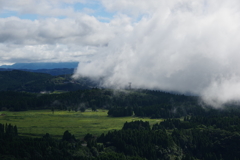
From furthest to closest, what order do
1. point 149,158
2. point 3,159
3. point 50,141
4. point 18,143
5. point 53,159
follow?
point 149,158 → point 50,141 → point 18,143 → point 53,159 → point 3,159

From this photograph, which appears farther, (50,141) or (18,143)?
(50,141)

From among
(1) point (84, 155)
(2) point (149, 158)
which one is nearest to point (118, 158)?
(1) point (84, 155)

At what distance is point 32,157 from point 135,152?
75.6m

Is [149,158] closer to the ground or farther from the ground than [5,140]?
closer to the ground

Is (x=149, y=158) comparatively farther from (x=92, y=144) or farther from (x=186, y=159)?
(x=92, y=144)

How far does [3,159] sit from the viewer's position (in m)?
149

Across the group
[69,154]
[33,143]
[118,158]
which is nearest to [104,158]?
[118,158]

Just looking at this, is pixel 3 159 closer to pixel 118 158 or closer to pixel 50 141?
pixel 50 141

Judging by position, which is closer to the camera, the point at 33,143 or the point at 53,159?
the point at 53,159

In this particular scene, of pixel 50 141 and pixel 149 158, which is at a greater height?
pixel 50 141

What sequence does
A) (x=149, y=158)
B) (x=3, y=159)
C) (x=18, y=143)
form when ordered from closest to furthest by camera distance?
1. (x=3, y=159)
2. (x=18, y=143)
3. (x=149, y=158)

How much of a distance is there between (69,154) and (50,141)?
22.6 metres

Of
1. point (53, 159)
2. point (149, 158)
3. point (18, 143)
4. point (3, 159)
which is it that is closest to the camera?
Answer: point (3, 159)

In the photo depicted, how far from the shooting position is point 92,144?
195250 mm
